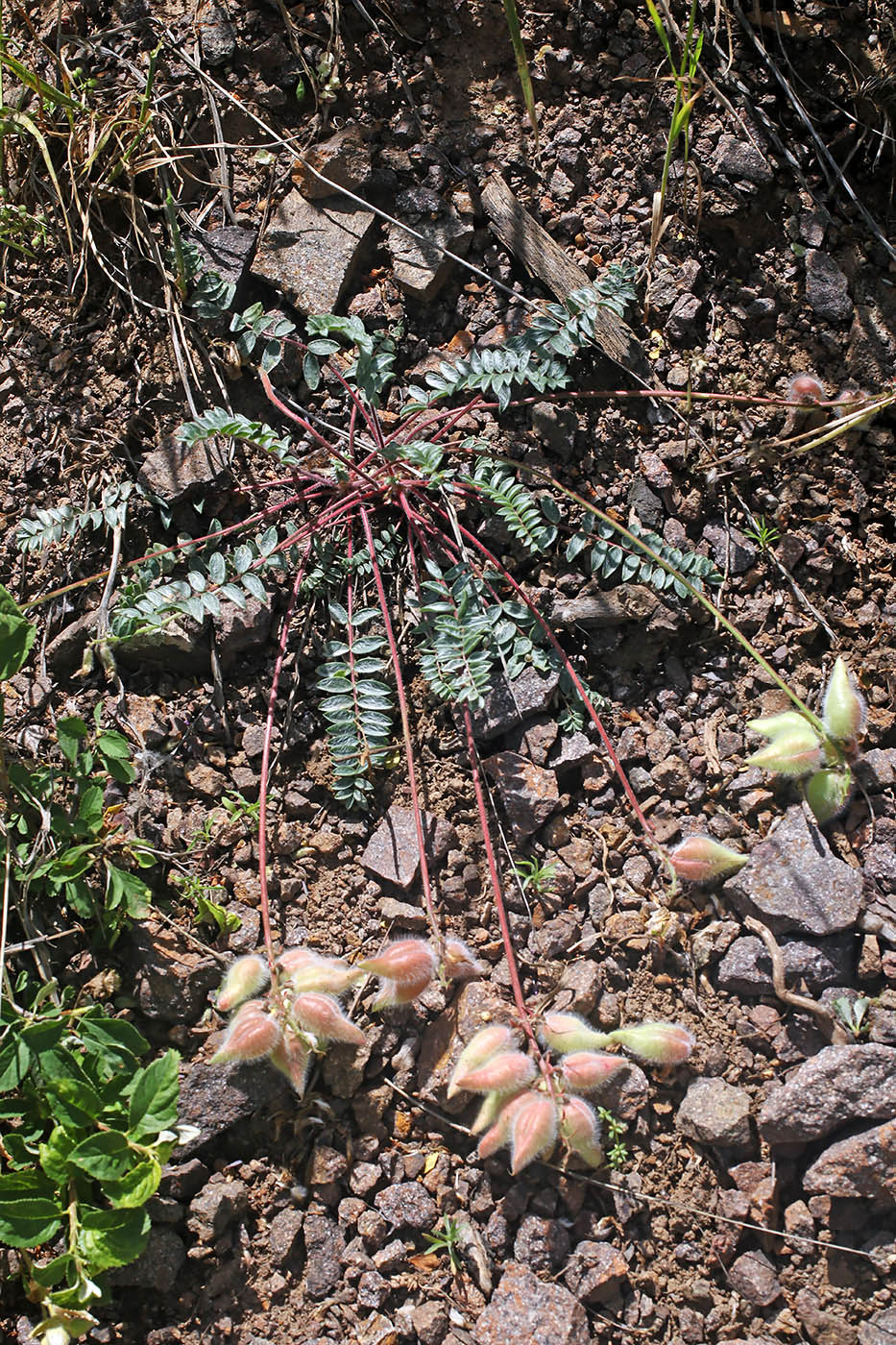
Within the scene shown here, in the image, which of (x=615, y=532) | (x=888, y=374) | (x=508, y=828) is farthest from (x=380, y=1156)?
(x=888, y=374)

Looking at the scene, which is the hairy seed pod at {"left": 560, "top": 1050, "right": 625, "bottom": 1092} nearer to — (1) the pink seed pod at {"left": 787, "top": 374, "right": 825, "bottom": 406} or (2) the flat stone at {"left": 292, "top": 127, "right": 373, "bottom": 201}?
(1) the pink seed pod at {"left": 787, "top": 374, "right": 825, "bottom": 406}

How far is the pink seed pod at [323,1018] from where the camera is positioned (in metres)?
1.99

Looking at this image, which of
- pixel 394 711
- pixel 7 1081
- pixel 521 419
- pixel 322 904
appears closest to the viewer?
pixel 7 1081

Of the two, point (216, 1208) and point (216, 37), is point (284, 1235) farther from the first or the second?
point (216, 37)

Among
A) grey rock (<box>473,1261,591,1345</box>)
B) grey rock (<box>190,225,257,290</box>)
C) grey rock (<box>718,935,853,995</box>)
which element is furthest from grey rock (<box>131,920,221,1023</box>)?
grey rock (<box>190,225,257,290</box>)

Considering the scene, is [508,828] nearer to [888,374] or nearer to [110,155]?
[888,374]

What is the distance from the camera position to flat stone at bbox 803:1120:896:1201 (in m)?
2.07

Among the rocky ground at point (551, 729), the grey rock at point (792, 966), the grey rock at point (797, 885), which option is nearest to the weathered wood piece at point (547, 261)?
the rocky ground at point (551, 729)

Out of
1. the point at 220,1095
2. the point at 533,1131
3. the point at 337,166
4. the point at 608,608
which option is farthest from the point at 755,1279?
the point at 337,166

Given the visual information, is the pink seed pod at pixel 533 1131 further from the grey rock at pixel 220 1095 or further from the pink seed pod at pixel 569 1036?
the grey rock at pixel 220 1095

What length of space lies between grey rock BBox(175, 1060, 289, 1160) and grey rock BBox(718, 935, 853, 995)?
1.08 m

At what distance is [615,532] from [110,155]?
72.4 inches

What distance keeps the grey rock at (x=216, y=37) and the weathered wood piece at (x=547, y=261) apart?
0.91 meters

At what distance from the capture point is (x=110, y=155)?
112 inches
